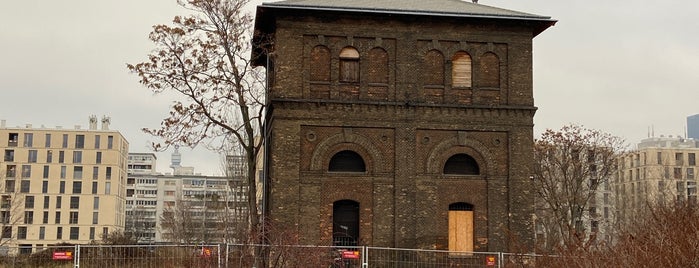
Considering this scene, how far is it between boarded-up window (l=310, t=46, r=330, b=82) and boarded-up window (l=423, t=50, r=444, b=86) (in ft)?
11.0

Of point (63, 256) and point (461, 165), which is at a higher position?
point (461, 165)

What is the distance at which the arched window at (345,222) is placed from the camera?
2639 cm

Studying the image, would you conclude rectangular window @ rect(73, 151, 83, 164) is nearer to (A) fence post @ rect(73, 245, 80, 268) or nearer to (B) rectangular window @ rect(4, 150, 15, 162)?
(B) rectangular window @ rect(4, 150, 15, 162)

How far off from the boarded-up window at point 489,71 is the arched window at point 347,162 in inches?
197

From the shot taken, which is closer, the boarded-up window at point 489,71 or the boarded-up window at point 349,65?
the boarded-up window at point 349,65

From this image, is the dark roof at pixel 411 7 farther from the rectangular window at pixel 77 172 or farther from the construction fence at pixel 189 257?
the rectangular window at pixel 77 172

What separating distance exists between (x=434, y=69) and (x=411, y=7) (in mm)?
2292

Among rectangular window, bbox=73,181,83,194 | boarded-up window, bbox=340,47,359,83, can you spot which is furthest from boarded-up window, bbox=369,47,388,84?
rectangular window, bbox=73,181,83,194

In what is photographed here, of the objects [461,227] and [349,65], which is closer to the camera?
[461,227]

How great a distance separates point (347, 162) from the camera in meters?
26.7

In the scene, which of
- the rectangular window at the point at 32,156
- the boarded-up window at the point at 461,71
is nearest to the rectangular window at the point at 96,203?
the rectangular window at the point at 32,156

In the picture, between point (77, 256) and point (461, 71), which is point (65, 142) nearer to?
point (461, 71)

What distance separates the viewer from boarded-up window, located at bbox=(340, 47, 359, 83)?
26938 mm

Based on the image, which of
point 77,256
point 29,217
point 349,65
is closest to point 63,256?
point 77,256
